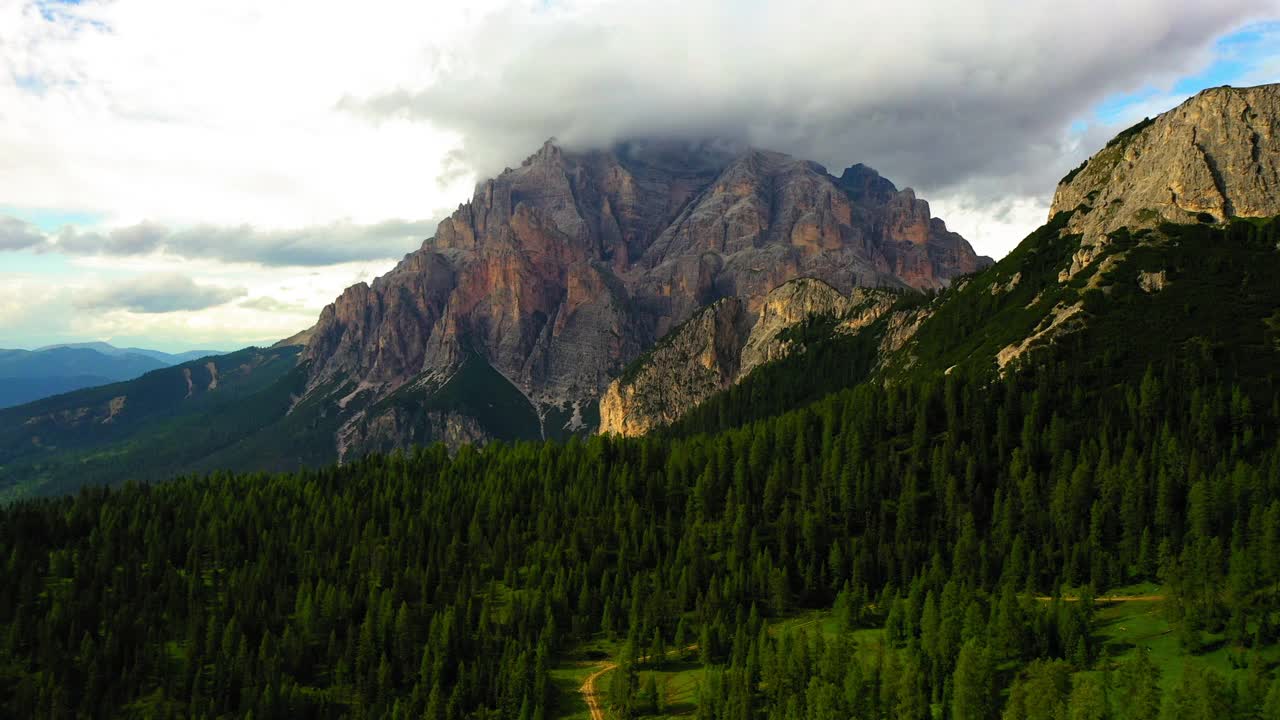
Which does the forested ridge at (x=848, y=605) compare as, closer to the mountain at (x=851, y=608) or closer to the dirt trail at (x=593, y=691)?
the mountain at (x=851, y=608)

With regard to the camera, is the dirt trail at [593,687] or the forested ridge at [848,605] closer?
the forested ridge at [848,605]

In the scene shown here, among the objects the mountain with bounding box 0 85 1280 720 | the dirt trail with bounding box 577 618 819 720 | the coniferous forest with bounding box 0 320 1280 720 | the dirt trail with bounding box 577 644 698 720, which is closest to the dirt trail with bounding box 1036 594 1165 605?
the mountain with bounding box 0 85 1280 720

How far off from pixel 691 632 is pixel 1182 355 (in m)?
128

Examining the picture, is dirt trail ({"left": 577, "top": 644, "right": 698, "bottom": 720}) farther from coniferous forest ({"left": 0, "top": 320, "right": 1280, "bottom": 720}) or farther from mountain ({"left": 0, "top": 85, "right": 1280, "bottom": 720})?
coniferous forest ({"left": 0, "top": 320, "right": 1280, "bottom": 720})

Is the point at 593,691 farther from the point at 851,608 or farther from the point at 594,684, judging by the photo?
the point at 851,608

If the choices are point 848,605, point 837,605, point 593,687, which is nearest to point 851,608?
point 848,605

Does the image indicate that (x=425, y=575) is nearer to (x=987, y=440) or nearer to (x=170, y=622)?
(x=170, y=622)

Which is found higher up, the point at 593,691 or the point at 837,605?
the point at 837,605

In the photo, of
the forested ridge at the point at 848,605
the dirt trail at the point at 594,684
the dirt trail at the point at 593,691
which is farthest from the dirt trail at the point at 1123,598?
the dirt trail at the point at 593,691

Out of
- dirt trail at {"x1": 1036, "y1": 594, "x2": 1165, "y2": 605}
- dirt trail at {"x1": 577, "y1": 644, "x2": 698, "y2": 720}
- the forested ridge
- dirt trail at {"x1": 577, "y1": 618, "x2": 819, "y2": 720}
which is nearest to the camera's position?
the forested ridge

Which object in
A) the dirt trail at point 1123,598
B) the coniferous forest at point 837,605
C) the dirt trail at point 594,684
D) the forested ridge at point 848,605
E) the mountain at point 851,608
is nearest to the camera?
the mountain at point 851,608

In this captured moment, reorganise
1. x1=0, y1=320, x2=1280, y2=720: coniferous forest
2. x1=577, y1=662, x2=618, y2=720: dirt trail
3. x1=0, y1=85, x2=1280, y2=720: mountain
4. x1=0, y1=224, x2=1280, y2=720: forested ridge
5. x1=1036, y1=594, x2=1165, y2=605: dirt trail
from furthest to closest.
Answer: x1=577, y1=662, x2=618, y2=720: dirt trail → x1=1036, y1=594, x2=1165, y2=605: dirt trail → x1=0, y1=320, x2=1280, y2=720: coniferous forest → x1=0, y1=224, x2=1280, y2=720: forested ridge → x1=0, y1=85, x2=1280, y2=720: mountain

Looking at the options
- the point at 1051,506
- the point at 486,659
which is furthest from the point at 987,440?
the point at 486,659

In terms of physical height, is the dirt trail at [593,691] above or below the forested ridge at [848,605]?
below
